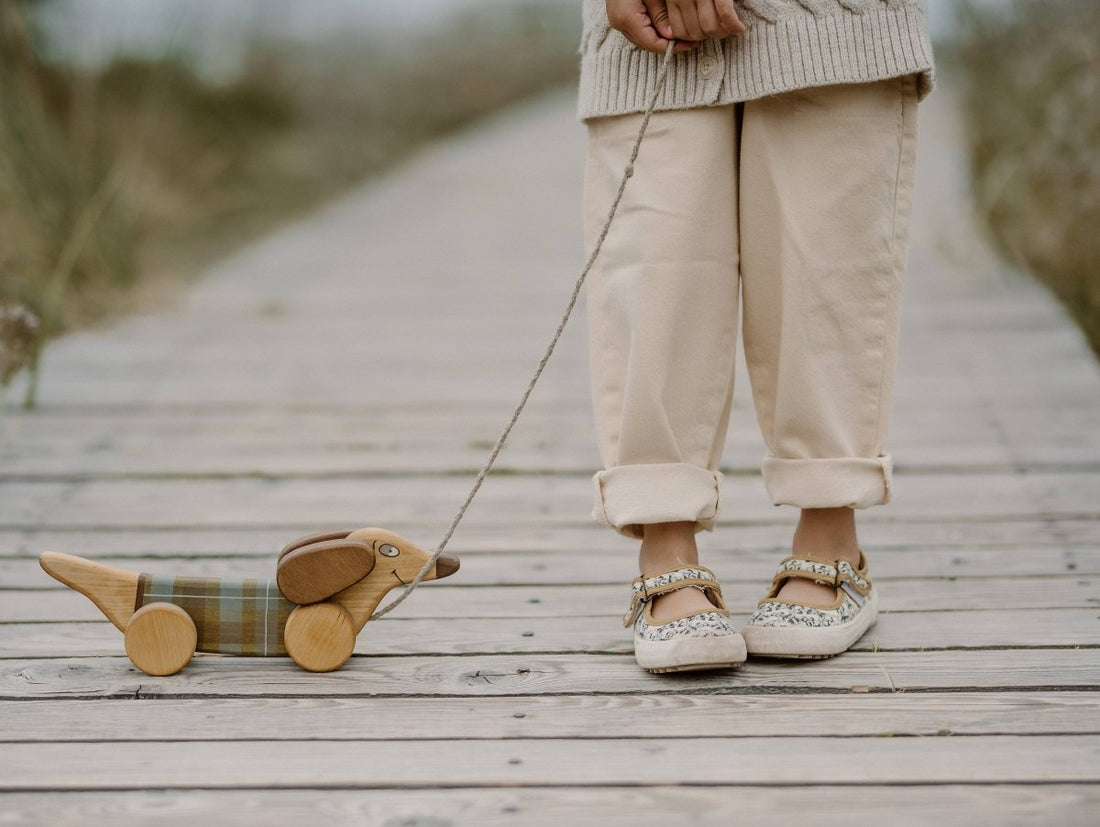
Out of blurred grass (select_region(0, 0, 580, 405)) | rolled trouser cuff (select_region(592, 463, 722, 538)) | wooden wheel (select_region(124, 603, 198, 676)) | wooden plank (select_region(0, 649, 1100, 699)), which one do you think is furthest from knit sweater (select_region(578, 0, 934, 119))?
blurred grass (select_region(0, 0, 580, 405))

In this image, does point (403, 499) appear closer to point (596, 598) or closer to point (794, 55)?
point (596, 598)

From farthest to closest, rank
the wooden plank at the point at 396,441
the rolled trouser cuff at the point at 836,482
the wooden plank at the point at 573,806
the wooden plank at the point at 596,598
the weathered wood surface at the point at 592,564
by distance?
the wooden plank at the point at 396,441, the weathered wood surface at the point at 592,564, the wooden plank at the point at 596,598, the rolled trouser cuff at the point at 836,482, the wooden plank at the point at 573,806

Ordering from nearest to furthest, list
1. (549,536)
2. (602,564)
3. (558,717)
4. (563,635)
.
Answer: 1. (558,717)
2. (563,635)
3. (602,564)
4. (549,536)

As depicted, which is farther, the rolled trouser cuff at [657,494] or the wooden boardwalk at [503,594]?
the rolled trouser cuff at [657,494]

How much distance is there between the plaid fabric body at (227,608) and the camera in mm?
1381

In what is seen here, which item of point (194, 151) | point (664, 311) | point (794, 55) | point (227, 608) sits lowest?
point (227, 608)

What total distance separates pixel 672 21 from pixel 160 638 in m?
0.85

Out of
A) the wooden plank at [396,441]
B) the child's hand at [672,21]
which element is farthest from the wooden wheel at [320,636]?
the wooden plank at [396,441]

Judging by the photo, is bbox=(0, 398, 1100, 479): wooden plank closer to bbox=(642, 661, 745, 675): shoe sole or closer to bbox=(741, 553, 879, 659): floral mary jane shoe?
bbox=(741, 553, 879, 659): floral mary jane shoe

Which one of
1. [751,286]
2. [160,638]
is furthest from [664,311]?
[160,638]

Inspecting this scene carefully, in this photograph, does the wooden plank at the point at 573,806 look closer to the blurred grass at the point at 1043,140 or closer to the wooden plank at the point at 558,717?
the wooden plank at the point at 558,717

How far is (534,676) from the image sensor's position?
1389mm

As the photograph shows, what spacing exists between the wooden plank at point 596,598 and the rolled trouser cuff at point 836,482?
19 cm

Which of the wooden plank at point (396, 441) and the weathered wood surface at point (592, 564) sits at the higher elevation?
the wooden plank at point (396, 441)
